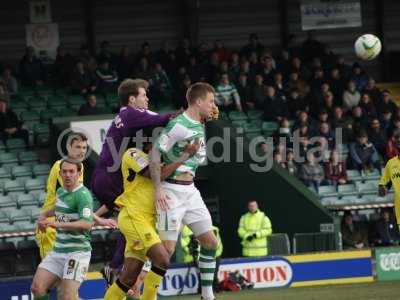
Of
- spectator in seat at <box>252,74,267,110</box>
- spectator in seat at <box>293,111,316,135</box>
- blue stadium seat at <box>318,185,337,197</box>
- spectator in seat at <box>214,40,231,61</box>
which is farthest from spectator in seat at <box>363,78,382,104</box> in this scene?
blue stadium seat at <box>318,185,337,197</box>

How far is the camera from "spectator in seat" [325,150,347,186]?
78.5 ft

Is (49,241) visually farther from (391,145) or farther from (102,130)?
(391,145)

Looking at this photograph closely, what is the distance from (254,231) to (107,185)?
28.0ft

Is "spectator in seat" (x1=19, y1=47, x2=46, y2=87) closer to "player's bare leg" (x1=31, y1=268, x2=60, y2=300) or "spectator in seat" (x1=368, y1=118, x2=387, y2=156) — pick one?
"spectator in seat" (x1=368, y1=118, x2=387, y2=156)

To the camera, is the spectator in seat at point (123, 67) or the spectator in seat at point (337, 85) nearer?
the spectator in seat at point (123, 67)

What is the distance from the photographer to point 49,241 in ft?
42.5

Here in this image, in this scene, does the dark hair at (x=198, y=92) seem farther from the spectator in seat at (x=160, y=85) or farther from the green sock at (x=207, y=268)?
the spectator in seat at (x=160, y=85)

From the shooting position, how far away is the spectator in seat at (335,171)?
A: 23.9 metres

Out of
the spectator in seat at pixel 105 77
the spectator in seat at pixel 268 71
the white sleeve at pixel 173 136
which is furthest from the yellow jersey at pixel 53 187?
the spectator in seat at pixel 268 71

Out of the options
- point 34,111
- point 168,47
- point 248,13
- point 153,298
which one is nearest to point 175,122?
point 153,298

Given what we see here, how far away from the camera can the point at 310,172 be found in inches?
927

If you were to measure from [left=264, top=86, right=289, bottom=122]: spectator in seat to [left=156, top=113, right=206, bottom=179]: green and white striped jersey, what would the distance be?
13.4 m

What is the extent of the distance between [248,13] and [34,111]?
8224 mm

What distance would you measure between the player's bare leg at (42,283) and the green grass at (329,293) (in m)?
5.13
